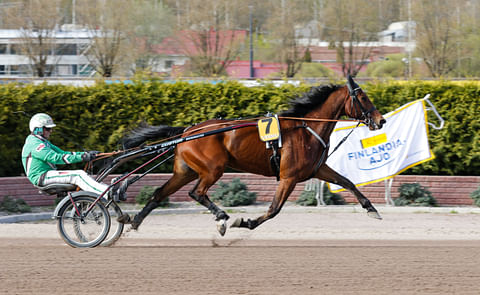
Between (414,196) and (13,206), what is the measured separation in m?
6.74

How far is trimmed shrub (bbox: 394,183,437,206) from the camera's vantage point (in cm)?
1080

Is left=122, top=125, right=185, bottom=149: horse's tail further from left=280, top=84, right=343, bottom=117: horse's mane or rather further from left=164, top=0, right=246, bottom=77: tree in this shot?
left=164, top=0, right=246, bottom=77: tree

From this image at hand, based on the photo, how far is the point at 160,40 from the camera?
47125 millimetres

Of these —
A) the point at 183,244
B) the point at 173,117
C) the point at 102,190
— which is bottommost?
the point at 183,244

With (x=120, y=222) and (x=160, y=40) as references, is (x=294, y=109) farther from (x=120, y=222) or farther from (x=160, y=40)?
(x=160, y=40)

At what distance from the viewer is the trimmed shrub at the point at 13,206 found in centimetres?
1003

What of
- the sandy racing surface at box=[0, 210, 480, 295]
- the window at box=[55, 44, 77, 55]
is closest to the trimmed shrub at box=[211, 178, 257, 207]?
the sandy racing surface at box=[0, 210, 480, 295]

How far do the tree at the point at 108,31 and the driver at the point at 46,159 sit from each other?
102 feet

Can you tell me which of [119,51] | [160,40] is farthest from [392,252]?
[160,40]

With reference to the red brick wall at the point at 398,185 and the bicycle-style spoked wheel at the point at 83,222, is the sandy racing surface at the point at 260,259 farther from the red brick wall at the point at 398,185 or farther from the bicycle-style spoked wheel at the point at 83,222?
the red brick wall at the point at 398,185

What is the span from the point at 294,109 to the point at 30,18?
3540 centimetres

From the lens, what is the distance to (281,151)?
7.75 m

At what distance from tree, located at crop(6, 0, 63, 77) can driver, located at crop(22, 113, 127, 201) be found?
33548 millimetres

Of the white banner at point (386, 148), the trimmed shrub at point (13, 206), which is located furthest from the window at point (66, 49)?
the white banner at point (386, 148)
